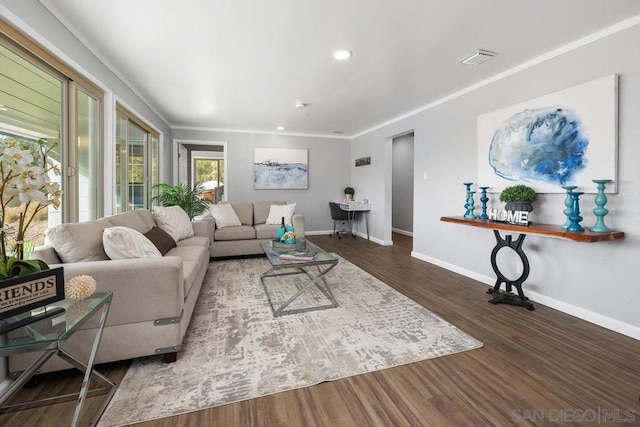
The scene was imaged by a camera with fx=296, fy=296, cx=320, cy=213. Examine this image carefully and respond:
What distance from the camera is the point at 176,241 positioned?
11.5ft

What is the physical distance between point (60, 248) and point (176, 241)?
1.69 meters

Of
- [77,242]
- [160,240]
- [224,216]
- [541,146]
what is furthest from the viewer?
[224,216]

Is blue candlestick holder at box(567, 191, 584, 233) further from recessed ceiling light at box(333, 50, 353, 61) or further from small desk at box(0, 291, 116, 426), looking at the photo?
small desk at box(0, 291, 116, 426)

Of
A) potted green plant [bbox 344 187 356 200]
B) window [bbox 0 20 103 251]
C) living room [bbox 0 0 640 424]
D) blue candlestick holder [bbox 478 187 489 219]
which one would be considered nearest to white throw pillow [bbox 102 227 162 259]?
window [bbox 0 20 103 251]

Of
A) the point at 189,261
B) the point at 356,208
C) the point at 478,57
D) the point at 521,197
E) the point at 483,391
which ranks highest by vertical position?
the point at 478,57

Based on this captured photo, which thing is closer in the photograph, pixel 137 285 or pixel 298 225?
pixel 137 285

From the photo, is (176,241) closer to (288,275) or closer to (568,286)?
(288,275)

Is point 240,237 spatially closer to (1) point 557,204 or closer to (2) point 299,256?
(2) point 299,256

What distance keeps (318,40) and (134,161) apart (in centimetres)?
318

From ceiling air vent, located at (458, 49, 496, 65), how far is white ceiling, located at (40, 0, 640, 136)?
0.07 m

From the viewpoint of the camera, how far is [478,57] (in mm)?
2836

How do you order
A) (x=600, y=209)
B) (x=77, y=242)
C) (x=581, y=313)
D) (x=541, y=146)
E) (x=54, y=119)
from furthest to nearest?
(x=541, y=146), (x=581, y=313), (x=54, y=119), (x=600, y=209), (x=77, y=242)

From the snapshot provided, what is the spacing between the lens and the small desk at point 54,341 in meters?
1.08

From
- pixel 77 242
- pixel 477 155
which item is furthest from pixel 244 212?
pixel 477 155
